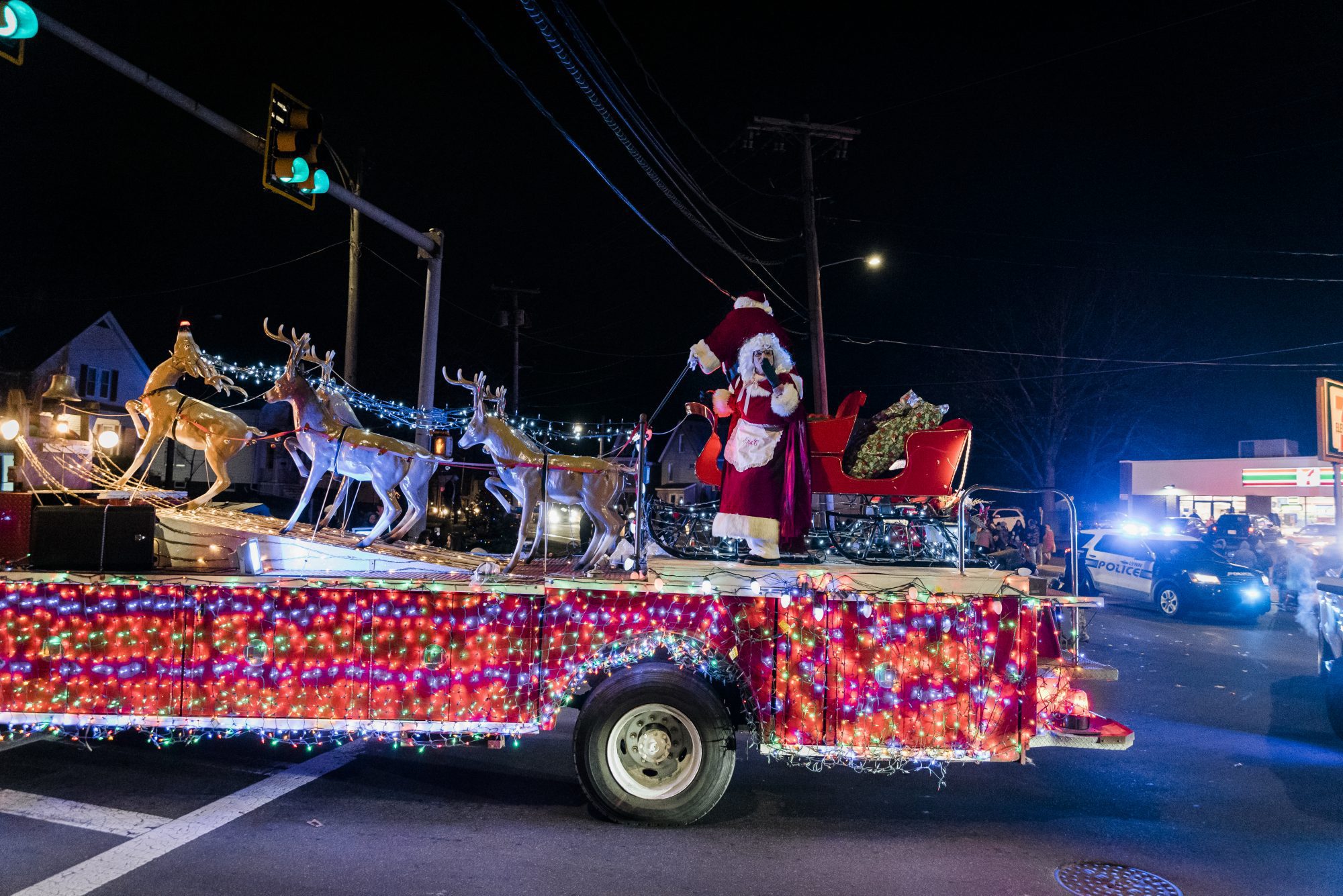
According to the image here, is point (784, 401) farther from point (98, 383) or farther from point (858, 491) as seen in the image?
point (98, 383)

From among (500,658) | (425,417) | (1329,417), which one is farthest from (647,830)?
(1329,417)

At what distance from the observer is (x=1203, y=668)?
11.3 m

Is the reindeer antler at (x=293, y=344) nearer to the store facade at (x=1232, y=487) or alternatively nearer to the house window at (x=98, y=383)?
the house window at (x=98, y=383)

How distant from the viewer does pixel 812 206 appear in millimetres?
19766

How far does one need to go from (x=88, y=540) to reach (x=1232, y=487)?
44.9 m

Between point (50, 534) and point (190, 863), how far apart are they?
2.54 metres

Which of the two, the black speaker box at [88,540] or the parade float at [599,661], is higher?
the black speaker box at [88,540]

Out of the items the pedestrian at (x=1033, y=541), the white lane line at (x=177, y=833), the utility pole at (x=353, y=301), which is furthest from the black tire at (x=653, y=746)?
the pedestrian at (x=1033, y=541)

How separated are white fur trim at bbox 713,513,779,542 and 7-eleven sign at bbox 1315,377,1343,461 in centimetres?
1619

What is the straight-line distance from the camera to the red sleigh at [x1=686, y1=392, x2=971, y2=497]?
6.29 metres

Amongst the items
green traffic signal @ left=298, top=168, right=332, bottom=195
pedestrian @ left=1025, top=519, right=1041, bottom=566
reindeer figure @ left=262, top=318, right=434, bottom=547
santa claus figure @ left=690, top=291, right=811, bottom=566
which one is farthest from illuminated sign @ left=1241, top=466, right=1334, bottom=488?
green traffic signal @ left=298, top=168, right=332, bottom=195

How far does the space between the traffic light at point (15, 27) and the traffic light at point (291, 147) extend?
5.58ft

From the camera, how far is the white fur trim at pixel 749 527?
5.98 meters

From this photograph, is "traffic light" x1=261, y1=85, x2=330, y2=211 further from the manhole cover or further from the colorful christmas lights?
the manhole cover
